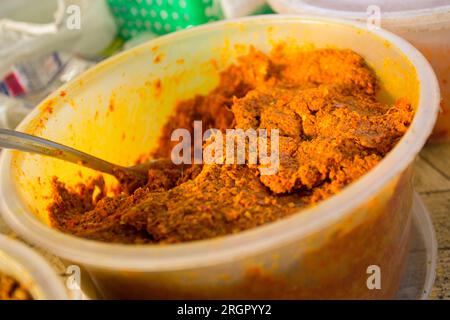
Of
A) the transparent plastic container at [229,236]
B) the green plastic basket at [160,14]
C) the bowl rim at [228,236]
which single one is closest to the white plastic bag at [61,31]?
the green plastic basket at [160,14]

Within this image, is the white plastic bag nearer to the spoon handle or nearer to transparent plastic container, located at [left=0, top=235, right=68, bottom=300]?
the spoon handle

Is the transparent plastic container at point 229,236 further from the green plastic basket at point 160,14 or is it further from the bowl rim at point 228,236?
the green plastic basket at point 160,14

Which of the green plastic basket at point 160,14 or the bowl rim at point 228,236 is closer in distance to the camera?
the bowl rim at point 228,236

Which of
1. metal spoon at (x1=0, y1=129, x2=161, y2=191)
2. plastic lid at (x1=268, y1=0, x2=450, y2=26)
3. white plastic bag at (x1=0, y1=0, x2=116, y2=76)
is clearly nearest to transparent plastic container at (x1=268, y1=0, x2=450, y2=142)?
plastic lid at (x1=268, y1=0, x2=450, y2=26)

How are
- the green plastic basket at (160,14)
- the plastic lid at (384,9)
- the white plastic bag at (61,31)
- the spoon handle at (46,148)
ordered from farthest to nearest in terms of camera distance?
1. the white plastic bag at (61,31)
2. the green plastic basket at (160,14)
3. the plastic lid at (384,9)
4. the spoon handle at (46,148)

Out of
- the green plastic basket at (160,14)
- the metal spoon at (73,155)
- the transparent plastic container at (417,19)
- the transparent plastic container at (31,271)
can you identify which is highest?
the transparent plastic container at (417,19)

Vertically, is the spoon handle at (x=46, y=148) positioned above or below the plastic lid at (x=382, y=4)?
below
